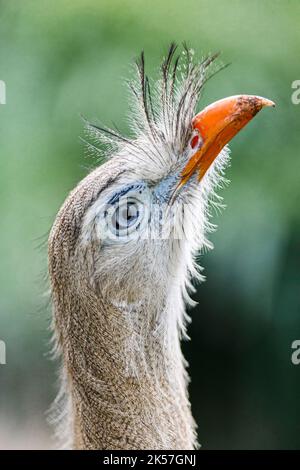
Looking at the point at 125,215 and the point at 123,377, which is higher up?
the point at 125,215

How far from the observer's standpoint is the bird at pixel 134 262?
146 cm

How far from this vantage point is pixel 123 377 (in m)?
1.49

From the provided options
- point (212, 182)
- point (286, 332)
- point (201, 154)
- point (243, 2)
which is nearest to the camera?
point (201, 154)

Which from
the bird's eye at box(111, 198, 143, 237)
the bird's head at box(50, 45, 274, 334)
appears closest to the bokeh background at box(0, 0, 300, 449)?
the bird's head at box(50, 45, 274, 334)

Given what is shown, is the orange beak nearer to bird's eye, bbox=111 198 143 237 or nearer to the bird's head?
the bird's head

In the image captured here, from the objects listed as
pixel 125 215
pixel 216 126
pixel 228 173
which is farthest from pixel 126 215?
pixel 228 173

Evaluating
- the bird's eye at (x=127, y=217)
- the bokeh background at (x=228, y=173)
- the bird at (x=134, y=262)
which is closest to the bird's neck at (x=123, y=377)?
the bird at (x=134, y=262)

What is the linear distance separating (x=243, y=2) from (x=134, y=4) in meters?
0.36

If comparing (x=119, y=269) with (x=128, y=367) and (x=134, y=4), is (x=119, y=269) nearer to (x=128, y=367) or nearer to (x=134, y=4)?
(x=128, y=367)

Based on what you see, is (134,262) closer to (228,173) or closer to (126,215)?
(126,215)

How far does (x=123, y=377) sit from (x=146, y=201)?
36 cm

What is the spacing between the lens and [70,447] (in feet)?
5.26

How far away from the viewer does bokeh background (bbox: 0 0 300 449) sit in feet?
7.89

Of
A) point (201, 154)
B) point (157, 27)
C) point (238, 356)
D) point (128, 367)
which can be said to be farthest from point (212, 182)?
point (238, 356)
